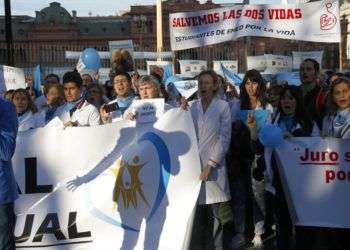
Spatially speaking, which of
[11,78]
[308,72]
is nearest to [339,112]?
[308,72]

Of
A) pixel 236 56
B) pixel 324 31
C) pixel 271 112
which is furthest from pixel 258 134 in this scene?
pixel 236 56

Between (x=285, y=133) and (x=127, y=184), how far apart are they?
1558 mm

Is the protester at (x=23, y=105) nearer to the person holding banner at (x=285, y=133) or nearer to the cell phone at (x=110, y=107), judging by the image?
the cell phone at (x=110, y=107)

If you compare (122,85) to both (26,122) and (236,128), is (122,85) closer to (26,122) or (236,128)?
(26,122)

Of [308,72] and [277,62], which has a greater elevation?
[277,62]

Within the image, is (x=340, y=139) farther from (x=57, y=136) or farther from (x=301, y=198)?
(x=57, y=136)

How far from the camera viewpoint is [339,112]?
6000 mm

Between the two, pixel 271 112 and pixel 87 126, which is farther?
pixel 271 112

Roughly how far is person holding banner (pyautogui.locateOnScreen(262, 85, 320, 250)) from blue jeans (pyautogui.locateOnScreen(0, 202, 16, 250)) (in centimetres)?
245

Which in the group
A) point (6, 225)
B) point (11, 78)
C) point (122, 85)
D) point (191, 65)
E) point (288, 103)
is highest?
point (191, 65)

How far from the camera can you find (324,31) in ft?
33.8

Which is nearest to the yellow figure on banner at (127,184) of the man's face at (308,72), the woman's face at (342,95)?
the woman's face at (342,95)

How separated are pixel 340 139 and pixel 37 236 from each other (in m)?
2.78

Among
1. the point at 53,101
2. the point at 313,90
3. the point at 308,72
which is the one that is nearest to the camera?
the point at 53,101
